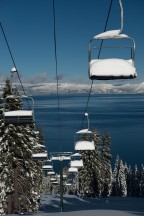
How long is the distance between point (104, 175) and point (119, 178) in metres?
18.6

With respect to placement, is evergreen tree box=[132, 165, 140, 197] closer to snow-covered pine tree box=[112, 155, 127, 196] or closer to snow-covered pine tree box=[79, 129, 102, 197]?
snow-covered pine tree box=[112, 155, 127, 196]

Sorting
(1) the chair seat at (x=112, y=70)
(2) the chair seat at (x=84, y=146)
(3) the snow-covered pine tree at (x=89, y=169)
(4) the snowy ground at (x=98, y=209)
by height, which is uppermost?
(3) the snow-covered pine tree at (x=89, y=169)

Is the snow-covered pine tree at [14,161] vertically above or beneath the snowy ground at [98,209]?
above

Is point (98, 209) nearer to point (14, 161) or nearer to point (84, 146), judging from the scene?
point (84, 146)

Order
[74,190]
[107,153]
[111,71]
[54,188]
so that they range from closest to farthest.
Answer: [111,71] → [107,153] → [74,190] → [54,188]

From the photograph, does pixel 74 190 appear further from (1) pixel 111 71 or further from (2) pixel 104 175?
(1) pixel 111 71

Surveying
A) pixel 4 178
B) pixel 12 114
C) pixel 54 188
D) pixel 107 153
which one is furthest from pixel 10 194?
pixel 54 188

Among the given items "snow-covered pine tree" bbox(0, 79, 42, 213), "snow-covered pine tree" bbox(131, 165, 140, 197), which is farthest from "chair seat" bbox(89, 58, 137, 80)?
"snow-covered pine tree" bbox(131, 165, 140, 197)

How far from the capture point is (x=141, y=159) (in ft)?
608

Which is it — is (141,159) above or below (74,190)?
above

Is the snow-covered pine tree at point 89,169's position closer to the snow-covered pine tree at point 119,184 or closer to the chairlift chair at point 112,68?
the snow-covered pine tree at point 119,184

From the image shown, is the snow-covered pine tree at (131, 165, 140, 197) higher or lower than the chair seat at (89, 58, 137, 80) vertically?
higher

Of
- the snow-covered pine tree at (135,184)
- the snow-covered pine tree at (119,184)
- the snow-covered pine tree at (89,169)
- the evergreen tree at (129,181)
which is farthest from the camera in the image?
the evergreen tree at (129,181)

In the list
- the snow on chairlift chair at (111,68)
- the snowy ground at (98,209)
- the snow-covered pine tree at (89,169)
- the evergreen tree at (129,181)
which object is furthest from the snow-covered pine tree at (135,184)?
the snow on chairlift chair at (111,68)
